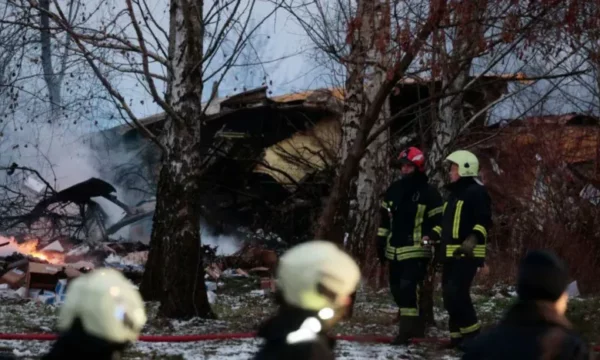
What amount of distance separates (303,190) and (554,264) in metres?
16.5

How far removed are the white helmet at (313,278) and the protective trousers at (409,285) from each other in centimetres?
493

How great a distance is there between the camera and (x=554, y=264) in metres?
3.70

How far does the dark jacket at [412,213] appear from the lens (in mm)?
8227

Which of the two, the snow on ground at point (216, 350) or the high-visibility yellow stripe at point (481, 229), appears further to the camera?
the high-visibility yellow stripe at point (481, 229)

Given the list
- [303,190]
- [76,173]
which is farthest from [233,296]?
[76,173]

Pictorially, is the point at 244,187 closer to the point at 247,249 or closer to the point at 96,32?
the point at 247,249

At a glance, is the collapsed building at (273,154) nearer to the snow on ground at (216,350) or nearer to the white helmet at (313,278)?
the snow on ground at (216,350)

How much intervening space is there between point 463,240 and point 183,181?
314 centimetres

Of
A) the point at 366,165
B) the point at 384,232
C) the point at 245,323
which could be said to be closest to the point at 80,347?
the point at 384,232

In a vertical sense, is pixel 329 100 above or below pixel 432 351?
above

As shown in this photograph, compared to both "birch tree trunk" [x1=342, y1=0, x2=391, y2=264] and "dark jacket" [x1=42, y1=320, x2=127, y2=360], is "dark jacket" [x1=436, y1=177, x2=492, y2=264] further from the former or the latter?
"dark jacket" [x1=42, y1=320, x2=127, y2=360]

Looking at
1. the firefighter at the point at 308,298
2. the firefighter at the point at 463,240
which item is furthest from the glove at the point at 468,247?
the firefighter at the point at 308,298

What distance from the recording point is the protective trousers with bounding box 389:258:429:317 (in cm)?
816

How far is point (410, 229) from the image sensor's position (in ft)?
27.1
